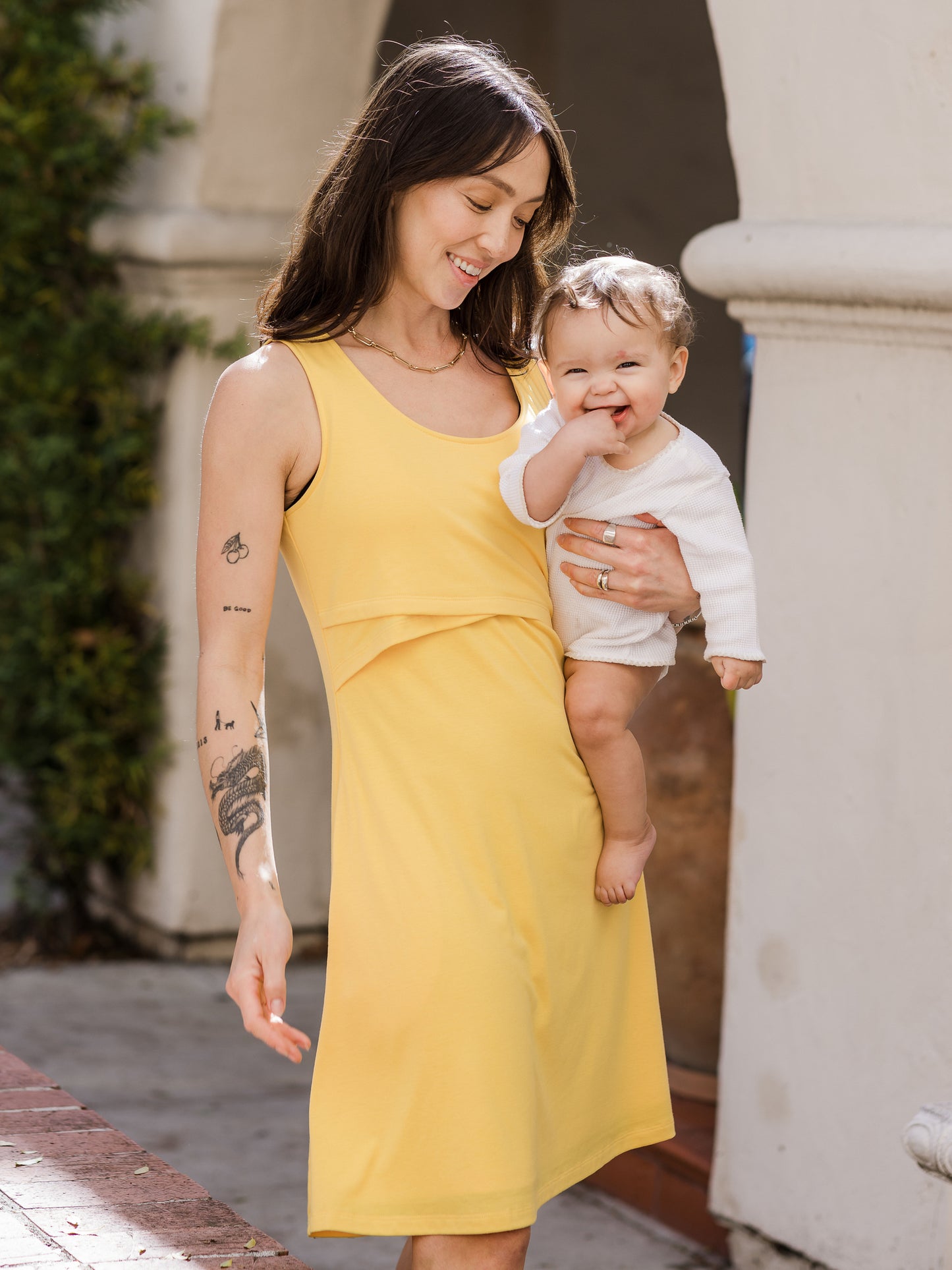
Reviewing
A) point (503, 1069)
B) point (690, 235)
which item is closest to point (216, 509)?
point (503, 1069)

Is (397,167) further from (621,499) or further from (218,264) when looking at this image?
(218,264)

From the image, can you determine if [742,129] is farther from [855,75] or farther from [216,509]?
[216,509]

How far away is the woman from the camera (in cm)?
196

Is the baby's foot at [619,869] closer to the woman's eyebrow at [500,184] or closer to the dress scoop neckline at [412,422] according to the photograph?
the dress scoop neckline at [412,422]

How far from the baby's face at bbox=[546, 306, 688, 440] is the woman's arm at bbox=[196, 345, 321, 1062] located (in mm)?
310

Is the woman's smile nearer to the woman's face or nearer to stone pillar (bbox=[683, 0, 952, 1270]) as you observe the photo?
the woman's face

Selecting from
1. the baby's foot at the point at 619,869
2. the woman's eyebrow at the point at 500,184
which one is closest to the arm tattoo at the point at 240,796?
the baby's foot at the point at 619,869

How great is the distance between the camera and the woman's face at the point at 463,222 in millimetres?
2045

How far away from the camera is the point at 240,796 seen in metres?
2.02

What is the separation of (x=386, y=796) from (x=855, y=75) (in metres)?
1.62

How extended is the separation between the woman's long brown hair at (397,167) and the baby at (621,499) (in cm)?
17

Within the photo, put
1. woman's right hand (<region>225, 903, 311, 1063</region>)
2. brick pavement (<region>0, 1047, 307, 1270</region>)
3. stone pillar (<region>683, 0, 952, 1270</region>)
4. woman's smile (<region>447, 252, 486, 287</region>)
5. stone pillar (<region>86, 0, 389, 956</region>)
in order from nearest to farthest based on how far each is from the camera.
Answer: woman's right hand (<region>225, 903, 311, 1063</region>)
woman's smile (<region>447, 252, 486, 287</region>)
brick pavement (<region>0, 1047, 307, 1270</region>)
stone pillar (<region>683, 0, 952, 1270</region>)
stone pillar (<region>86, 0, 389, 956</region>)

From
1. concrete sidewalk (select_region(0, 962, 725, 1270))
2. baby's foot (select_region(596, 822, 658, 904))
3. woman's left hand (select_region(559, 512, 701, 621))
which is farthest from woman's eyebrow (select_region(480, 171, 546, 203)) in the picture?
concrete sidewalk (select_region(0, 962, 725, 1270))

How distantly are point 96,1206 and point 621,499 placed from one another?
1.19 m
